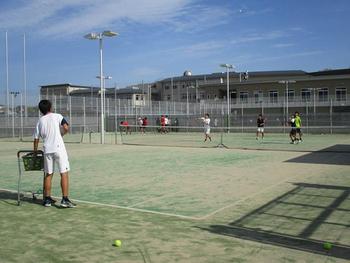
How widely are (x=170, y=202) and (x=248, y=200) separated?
140 centimetres

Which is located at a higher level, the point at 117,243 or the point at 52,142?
the point at 52,142

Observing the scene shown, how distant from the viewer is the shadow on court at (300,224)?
5.89 metres

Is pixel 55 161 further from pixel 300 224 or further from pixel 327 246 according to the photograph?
pixel 327 246

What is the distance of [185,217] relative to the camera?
24.1 feet

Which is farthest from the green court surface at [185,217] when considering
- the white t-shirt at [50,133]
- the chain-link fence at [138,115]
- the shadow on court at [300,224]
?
the chain-link fence at [138,115]

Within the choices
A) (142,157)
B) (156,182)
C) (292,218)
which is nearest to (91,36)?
(142,157)

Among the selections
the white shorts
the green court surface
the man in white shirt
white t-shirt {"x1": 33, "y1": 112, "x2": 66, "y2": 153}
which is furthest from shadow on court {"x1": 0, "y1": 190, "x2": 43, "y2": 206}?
white t-shirt {"x1": 33, "y1": 112, "x2": 66, "y2": 153}

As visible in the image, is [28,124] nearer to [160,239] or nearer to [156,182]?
[156,182]

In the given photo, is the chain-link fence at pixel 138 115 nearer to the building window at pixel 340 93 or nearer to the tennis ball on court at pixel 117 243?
the building window at pixel 340 93

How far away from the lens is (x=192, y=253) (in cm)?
549

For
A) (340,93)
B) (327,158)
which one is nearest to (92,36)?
(327,158)

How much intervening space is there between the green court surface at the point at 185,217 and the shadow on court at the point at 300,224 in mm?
13

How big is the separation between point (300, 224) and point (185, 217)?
1.68m

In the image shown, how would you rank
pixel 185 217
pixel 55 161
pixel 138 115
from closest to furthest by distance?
pixel 185 217 → pixel 55 161 → pixel 138 115
